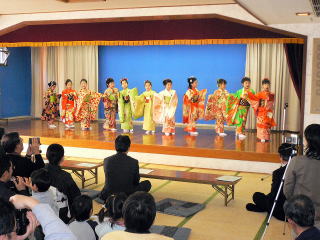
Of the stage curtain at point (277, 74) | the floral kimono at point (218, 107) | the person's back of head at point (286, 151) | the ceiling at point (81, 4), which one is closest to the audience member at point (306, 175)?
the person's back of head at point (286, 151)

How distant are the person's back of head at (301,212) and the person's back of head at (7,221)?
1.63 m

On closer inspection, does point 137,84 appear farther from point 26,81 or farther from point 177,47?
point 26,81

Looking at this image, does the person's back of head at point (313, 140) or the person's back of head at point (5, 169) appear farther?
the person's back of head at point (313, 140)

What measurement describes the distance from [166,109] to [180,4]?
2.58 meters

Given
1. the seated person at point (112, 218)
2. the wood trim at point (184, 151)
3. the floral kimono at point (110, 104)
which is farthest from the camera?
the floral kimono at point (110, 104)

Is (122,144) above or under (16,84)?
under

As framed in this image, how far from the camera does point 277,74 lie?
10.7 metres

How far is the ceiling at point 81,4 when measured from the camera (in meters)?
7.73

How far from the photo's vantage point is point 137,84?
12359 mm

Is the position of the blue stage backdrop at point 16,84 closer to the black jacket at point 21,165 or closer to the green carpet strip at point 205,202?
the green carpet strip at point 205,202

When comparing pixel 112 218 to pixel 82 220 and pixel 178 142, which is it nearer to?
pixel 82 220

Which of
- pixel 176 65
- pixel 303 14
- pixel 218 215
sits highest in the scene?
pixel 303 14

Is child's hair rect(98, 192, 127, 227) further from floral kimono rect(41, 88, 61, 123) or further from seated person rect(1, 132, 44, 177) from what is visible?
floral kimono rect(41, 88, 61, 123)

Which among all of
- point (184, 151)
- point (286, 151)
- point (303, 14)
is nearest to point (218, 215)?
point (286, 151)
